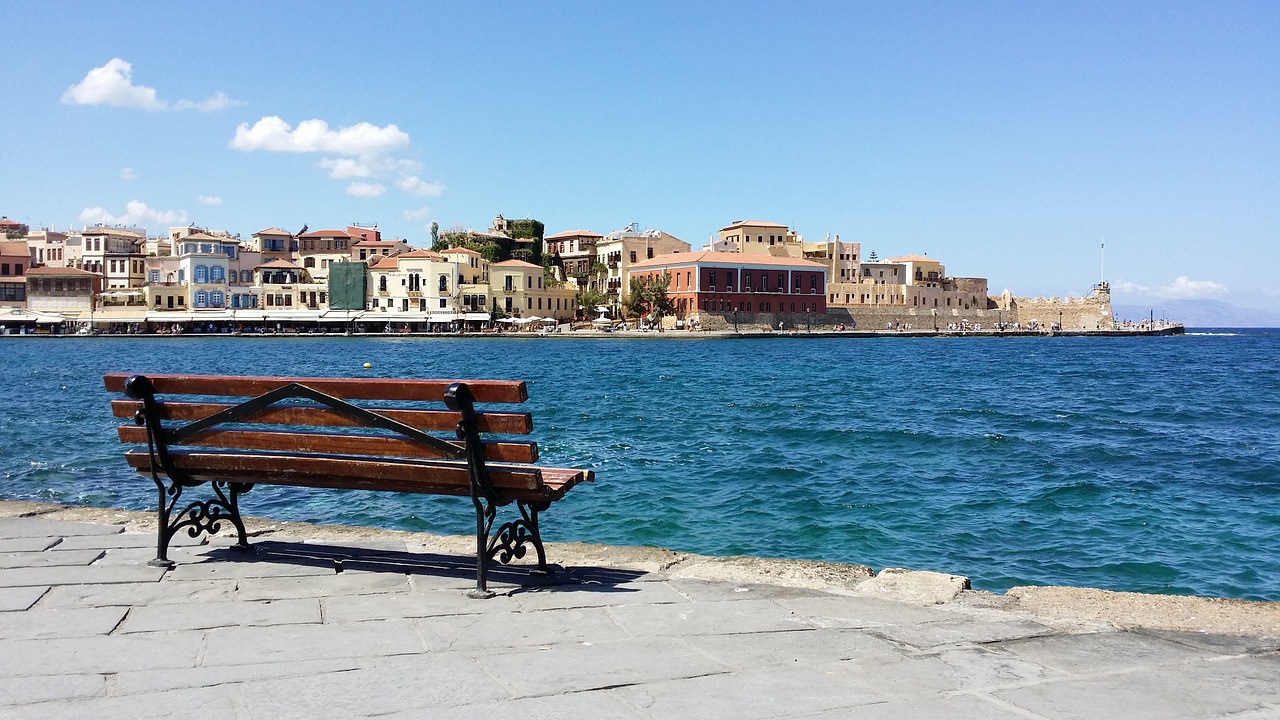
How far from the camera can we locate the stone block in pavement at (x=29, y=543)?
5379 millimetres

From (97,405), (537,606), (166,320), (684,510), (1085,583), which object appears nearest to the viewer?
(537,606)

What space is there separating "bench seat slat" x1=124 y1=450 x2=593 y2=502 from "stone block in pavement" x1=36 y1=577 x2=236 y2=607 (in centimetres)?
60

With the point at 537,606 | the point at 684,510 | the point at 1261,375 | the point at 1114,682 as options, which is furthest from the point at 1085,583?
the point at 1261,375

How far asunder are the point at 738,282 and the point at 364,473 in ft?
267

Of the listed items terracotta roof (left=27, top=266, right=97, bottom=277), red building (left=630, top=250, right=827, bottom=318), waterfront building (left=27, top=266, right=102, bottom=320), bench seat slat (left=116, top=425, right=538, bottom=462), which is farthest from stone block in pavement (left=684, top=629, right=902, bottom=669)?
terracotta roof (left=27, top=266, right=97, bottom=277)

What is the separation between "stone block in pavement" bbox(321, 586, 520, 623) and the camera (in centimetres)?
422

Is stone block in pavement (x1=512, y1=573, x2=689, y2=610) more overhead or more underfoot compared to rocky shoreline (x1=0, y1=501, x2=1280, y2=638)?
more overhead

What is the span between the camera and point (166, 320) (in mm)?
81562

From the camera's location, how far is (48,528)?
19.6 ft

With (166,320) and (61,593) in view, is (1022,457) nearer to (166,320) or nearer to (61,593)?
(61,593)

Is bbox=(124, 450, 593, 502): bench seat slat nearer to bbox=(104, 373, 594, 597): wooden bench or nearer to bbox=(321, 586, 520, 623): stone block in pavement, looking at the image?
bbox=(104, 373, 594, 597): wooden bench

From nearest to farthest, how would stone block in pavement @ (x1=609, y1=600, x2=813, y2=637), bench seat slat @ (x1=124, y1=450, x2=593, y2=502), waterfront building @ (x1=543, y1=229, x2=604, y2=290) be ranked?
stone block in pavement @ (x1=609, y1=600, x2=813, y2=637), bench seat slat @ (x1=124, y1=450, x2=593, y2=502), waterfront building @ (x1=543, y1=229, x2=604, y2=290)

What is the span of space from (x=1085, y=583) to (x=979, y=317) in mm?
105750

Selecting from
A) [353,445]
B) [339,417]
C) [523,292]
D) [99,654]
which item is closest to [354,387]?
[339,417]
